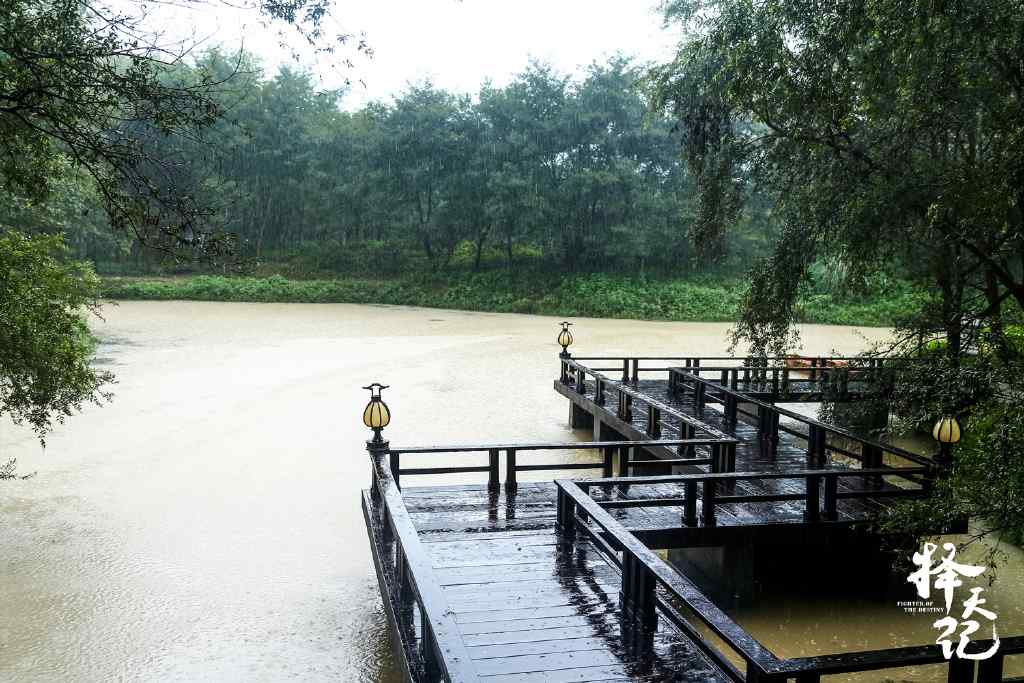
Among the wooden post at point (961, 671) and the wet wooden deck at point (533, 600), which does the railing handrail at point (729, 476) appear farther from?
the wooden post at point (961, 671)

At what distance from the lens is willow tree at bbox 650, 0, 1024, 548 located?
267 inches

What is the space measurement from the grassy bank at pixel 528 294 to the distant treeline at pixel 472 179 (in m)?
2.05

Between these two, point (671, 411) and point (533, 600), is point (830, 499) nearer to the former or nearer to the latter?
point (671, 411)

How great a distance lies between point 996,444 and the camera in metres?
5.04

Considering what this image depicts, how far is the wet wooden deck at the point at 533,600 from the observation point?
189 inches

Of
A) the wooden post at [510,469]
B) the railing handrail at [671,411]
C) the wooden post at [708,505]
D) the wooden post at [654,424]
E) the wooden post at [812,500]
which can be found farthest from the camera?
the wooden post at [654,424]

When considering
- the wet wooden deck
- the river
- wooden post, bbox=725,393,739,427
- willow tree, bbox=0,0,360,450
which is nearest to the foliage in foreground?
the river

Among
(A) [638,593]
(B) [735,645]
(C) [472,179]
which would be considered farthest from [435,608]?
(C) [472,179]

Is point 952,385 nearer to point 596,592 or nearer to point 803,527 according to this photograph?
point 803,527

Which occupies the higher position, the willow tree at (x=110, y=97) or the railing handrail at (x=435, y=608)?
the willow tree at (x=110, y=97)

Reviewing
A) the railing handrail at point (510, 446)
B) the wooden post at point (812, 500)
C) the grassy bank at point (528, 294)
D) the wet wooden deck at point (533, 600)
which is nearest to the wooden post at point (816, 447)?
the railing handrail at point (510, 446)

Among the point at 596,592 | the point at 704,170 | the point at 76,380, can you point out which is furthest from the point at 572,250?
the point at 596,592

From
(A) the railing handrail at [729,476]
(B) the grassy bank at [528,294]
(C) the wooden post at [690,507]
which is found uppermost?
(B) the grassy bank at [528,294]

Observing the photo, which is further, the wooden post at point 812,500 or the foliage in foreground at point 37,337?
the foliage in foreground at point 37,337
